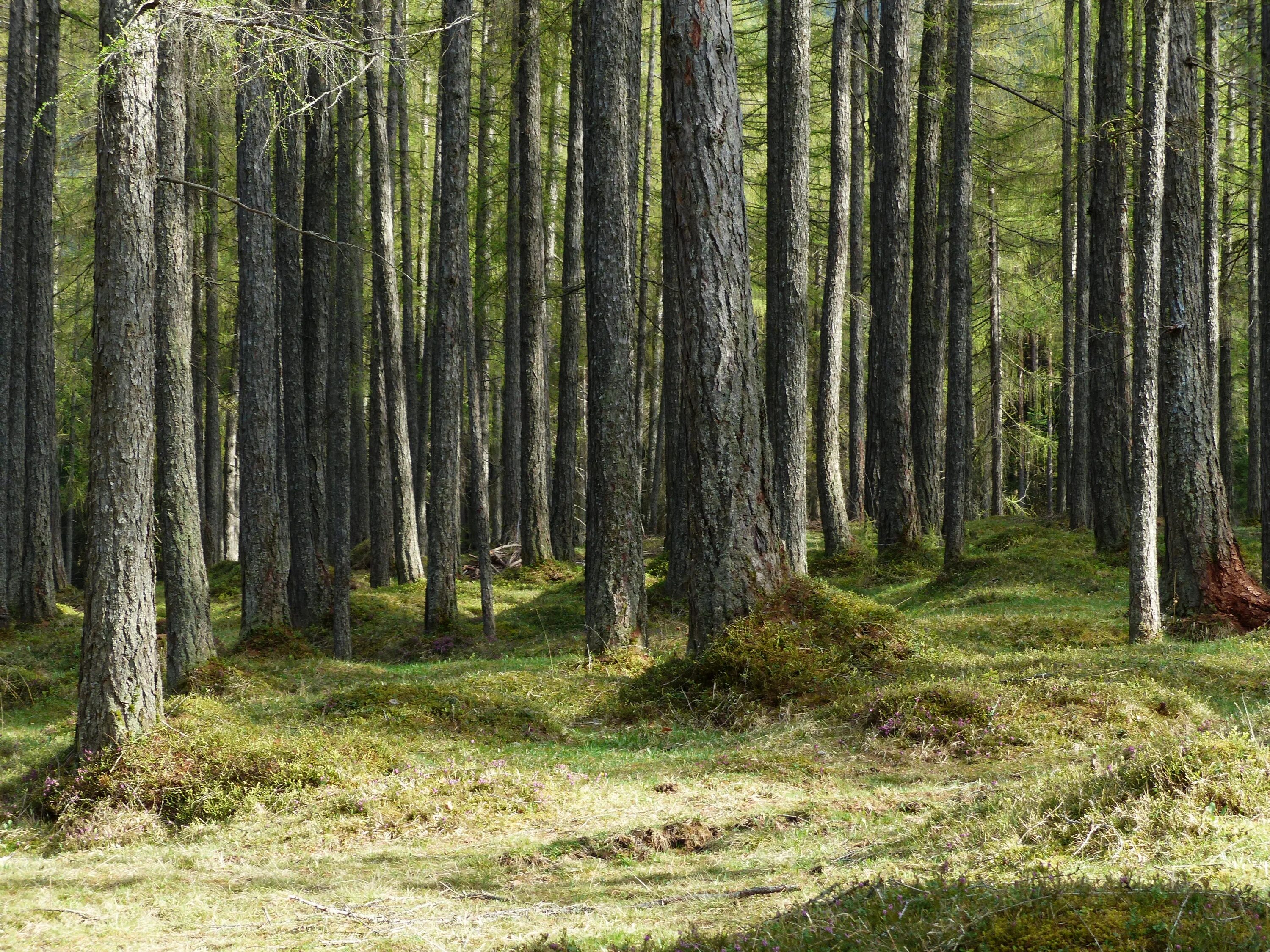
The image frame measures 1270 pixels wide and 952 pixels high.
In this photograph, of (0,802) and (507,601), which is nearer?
(0,802)

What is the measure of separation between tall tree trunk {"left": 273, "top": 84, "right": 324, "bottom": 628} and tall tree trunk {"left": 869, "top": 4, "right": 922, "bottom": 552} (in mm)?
9598

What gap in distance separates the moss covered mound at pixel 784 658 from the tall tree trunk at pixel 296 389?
28.9 feet

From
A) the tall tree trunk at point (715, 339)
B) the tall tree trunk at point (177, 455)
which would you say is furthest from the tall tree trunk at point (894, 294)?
the tall tree trunk at point (177, 455)

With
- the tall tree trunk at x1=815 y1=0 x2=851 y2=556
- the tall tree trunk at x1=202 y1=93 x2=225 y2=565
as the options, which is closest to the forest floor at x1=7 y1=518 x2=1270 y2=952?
the tall tree trunk at x1=815 y1=0 x2=851 y2=556

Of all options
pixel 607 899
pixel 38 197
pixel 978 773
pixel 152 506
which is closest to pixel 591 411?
pixel 152 506

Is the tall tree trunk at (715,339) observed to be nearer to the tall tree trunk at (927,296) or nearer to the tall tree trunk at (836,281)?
the tall tree trunk at (836,281)

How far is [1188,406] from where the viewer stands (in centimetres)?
1112

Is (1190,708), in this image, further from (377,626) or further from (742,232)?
(377,626)

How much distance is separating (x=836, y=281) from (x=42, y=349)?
13741mm

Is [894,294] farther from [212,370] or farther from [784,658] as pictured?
[212,370]

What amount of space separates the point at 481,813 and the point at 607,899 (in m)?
1.94

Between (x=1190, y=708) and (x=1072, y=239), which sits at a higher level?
(x=1072, y=239)

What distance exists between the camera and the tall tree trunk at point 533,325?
18953mm

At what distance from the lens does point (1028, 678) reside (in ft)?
26.8
